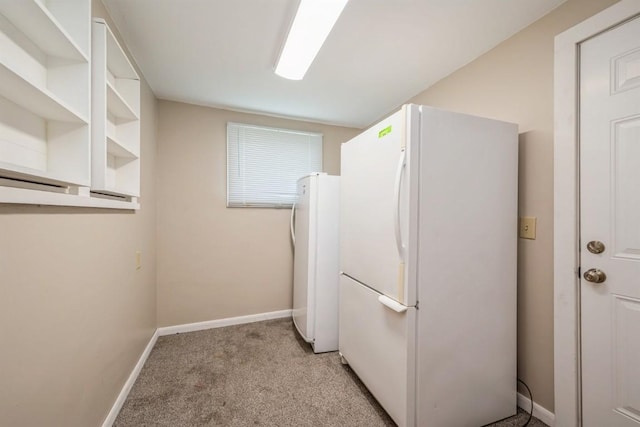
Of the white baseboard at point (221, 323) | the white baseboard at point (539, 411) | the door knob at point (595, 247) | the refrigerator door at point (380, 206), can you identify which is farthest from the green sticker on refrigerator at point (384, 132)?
the white baseboard at point (221, 323)

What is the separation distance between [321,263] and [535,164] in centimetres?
168

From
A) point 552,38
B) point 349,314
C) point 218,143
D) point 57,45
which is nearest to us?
point 57,45

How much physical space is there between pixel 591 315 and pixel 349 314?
1346mm

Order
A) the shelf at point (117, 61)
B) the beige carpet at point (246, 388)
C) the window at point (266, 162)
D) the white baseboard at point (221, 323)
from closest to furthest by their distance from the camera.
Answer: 1. the shelf at point (117, 61)
2. the beige carpet at point (246, 388)
3. the white baseboard at point (221, 323)
4. the window at point (266, 162)

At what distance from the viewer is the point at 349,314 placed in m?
1.90

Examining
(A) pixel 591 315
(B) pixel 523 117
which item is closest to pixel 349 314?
(A) pixel 591 315

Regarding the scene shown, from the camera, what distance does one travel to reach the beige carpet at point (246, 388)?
151 cm

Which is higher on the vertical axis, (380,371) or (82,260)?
(82,260)

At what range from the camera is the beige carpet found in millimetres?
1512

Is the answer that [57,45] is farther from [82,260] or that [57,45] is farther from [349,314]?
[349,314]

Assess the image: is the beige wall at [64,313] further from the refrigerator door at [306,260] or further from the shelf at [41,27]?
the refrigerator door at [306,260]

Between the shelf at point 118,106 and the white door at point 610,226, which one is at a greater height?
the shelf at point 118,106

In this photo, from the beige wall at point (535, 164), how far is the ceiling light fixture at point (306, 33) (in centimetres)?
120

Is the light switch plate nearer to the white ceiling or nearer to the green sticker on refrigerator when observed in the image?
the green sticker on refrigerator
